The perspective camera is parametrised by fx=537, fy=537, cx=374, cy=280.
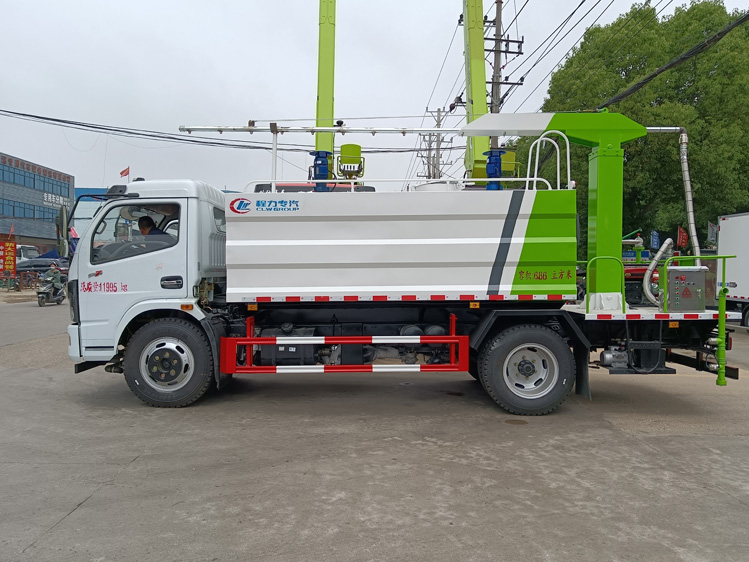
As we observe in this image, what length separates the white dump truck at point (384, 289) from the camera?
6219 mm

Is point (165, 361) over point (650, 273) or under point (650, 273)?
under

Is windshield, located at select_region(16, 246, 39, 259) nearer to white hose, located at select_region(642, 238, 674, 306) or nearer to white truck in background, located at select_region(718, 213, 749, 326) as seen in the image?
white truck in background, located at select_region(718, 213, 749, 326)

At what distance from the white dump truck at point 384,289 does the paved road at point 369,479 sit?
0.63m

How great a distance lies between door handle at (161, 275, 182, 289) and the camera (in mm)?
6477

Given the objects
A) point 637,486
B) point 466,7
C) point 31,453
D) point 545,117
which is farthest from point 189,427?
point 466,7

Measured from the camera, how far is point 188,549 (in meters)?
3.29

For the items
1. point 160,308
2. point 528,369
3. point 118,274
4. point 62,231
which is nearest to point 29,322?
point 62,231

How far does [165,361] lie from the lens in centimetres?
644

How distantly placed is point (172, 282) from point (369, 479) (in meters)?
3.56

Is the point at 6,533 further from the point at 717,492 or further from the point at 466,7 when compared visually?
the point at 466,7

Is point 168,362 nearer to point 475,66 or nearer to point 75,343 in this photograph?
point 75,343

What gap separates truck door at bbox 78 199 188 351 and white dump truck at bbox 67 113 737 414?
2 cm

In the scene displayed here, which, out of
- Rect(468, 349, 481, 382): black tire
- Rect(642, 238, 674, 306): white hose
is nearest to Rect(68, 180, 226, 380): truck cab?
Rect(468, 349, 481, 382): black tire

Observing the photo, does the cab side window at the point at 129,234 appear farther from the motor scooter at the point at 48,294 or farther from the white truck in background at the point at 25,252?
the white truck in background at the point at 25,252
